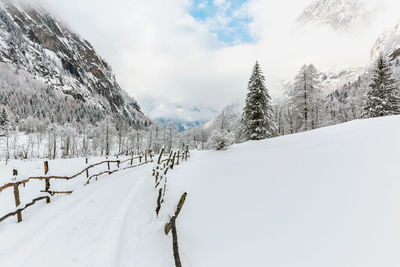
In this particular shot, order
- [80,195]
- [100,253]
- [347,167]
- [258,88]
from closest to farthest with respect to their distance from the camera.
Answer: [100,253], [347,167], [80,195], [258,88]

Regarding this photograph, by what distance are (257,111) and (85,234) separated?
2313 centimetres

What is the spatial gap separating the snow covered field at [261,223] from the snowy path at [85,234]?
0.09 ft

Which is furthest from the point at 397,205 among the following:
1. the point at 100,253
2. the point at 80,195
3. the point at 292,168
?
the point at 80,195

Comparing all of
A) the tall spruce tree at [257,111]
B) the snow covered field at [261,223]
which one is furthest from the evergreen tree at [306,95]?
the snow covered field at [261,223]

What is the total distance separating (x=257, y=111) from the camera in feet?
81.0

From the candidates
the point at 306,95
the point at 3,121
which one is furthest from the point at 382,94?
the point at 3,121

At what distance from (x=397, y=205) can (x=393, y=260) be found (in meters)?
1.31

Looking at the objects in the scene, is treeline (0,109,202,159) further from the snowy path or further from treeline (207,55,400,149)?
the snowy path

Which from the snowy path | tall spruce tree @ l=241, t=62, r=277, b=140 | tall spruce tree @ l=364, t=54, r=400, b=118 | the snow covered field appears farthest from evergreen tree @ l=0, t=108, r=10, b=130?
tall spruce tree @ l=364, t=54, r=400, b=118

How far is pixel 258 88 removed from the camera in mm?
25219

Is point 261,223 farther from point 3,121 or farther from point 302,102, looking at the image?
point 3,121

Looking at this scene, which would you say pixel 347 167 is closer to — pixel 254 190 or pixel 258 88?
pixel 254 190

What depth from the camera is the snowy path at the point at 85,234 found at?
4262 millimetres

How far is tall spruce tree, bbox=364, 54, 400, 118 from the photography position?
2258cm
